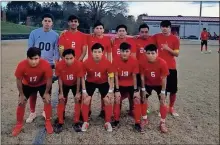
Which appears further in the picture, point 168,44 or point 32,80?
point 168,44

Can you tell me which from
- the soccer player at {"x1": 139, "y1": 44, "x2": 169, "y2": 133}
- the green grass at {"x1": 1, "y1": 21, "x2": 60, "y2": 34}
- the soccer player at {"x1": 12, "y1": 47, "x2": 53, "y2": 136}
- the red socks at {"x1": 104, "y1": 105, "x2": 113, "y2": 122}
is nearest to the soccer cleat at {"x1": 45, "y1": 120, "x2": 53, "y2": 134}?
the soccer player at {"x1": 12, "y1": 47, "x2": 53, "y2": 136}

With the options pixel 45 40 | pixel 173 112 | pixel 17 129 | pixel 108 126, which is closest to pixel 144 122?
pixel 108 126

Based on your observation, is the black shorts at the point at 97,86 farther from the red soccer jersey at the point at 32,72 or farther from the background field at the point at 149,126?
the red soccer jersey at the point at 32,72

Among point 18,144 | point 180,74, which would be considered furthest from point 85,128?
point 180,74

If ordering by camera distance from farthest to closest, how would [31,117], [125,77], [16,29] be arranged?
1. [16,29]
2. [31,117]
3. [125,77]

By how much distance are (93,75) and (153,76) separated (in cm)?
100

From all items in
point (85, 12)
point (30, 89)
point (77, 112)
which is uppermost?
point (85, 12)

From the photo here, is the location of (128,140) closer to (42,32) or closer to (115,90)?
(115,90)

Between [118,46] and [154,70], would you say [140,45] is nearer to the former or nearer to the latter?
[118,46]

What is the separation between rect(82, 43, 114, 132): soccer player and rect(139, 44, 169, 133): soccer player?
1.82ft

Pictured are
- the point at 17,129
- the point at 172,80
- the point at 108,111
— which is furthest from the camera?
the point at 172,80

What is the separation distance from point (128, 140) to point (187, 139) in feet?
2.80

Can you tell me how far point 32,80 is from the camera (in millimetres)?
4938

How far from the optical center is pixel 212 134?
15.4 ft
